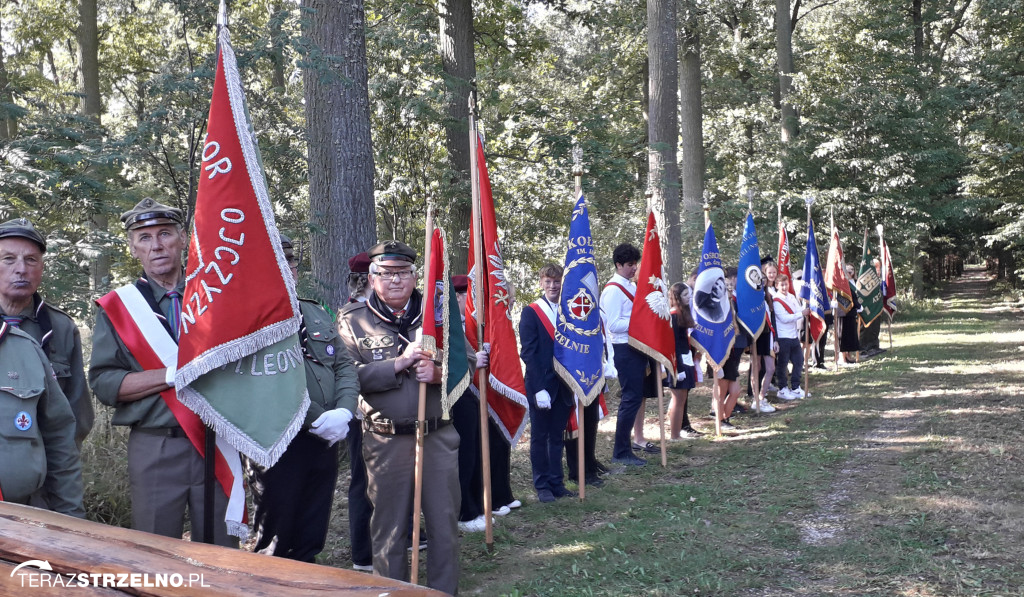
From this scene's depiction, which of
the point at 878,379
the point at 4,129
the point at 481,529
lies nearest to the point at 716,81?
the point at 878,379

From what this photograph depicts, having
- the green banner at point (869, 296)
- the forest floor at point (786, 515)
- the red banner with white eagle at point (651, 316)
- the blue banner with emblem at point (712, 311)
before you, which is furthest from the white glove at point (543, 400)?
the green banner at point (869, 296)

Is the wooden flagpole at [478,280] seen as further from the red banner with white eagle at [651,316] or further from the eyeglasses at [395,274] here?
the red banner with white eagle at [651,316]

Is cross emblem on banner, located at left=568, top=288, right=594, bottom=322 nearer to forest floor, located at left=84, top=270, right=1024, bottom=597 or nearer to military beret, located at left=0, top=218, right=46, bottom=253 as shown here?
forest floor, located at left=84, top=270, right=1024, bottom=597

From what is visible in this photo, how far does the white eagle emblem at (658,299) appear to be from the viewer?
8.69 metres

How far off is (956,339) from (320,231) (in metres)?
17.2

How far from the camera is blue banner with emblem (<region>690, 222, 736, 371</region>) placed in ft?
33.8

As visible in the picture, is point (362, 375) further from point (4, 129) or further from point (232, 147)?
point (4, 129)

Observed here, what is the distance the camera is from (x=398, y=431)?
16.2 feet

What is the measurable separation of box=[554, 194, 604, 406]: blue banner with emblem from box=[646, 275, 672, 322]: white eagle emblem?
1.01 m

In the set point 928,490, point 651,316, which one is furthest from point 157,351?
point 928,490

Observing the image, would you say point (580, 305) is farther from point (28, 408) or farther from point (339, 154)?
point (28, 408)

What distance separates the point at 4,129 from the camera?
54.7 feet

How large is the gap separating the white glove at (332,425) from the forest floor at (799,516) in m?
1.79

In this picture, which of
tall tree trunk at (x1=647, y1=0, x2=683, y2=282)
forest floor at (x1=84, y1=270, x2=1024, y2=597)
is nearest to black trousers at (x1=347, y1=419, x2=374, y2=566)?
forest floor at (x1=84, y1=270, x2=1024, y2=597)
